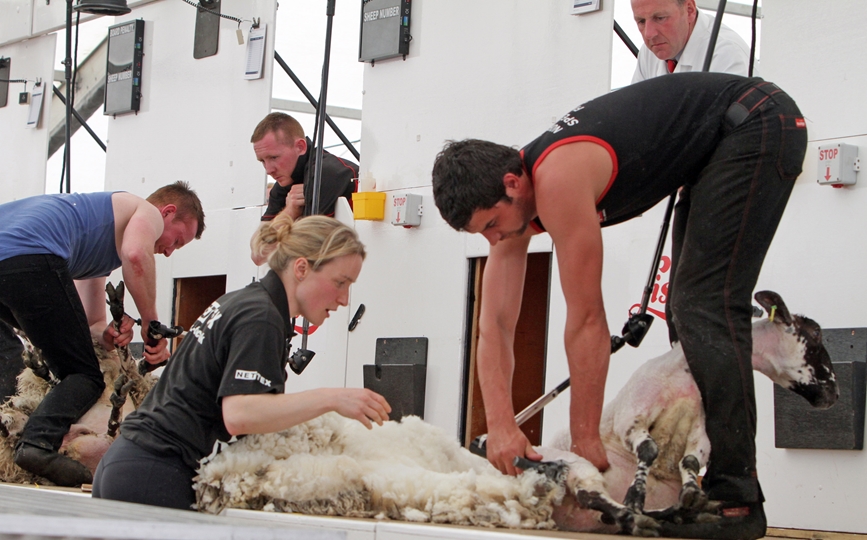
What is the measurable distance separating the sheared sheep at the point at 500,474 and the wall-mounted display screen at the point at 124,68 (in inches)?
176

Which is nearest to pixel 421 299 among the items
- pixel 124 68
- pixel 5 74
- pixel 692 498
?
pixel 692 498

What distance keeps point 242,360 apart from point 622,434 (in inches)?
34.6

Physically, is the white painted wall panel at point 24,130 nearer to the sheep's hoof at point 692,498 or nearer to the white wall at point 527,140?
the white wall at point 527,140

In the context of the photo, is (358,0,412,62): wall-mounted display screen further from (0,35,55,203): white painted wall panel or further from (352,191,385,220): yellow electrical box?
(0,35,55,203): white painted wall panel

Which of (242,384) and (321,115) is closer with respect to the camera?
(242,384)

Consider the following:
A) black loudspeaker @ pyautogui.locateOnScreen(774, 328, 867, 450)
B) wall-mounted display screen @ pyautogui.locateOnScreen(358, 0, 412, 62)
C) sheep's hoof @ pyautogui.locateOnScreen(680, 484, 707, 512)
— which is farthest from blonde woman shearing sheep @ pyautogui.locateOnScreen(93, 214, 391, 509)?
wall-mounted display screen @ pyautogui.locateOnScreen(358, 0, 412, 62)

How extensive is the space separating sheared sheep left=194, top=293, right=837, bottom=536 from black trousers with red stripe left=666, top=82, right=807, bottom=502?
2.8 inches

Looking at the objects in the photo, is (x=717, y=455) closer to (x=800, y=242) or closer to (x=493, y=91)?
(x=800, y=242)

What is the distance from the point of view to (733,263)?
2.17 metres

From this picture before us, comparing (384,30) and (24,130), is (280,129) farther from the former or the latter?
(24,130)

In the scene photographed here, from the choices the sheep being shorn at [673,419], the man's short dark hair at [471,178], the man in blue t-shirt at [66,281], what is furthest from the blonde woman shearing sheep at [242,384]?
the man in blue t-shirt at [66,281]

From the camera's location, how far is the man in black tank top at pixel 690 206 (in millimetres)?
2123

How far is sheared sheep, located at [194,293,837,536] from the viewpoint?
6.78 ft

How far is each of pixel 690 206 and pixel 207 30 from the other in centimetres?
430
